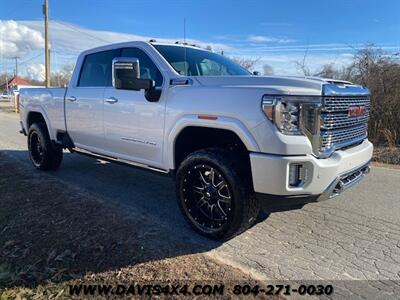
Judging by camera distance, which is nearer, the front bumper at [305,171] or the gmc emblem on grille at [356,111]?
the front bumper at [305,171]

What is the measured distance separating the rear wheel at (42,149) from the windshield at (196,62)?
3113 millimetres

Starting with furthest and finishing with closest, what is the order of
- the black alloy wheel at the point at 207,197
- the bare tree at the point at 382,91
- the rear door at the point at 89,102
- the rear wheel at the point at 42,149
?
the bare tree at the point at 382,91, the rear wheel at the point at 42,149, the rear door at the point at 89,102, the black alloy wheel at the point at 207,197

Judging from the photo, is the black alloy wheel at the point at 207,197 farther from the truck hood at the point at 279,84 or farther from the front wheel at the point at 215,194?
the truck hood at the point at 279,84

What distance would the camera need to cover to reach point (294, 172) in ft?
11.6

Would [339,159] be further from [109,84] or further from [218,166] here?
[109,84]

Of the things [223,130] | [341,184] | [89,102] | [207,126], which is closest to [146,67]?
[89,102]

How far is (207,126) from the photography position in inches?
158

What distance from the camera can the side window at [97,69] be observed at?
19.0 feet

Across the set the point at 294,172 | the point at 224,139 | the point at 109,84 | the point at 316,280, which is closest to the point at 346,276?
the point at 316,280

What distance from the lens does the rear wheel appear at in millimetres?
7156

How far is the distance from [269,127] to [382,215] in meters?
2.36

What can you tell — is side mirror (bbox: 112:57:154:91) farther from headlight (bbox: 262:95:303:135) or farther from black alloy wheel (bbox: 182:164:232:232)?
headlight (bbox: 262:95:303:135)

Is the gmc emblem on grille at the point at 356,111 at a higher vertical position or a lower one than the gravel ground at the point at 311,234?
higher

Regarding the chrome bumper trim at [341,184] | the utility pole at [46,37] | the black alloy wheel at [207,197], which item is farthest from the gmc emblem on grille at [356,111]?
the utility pole at [46,37]
